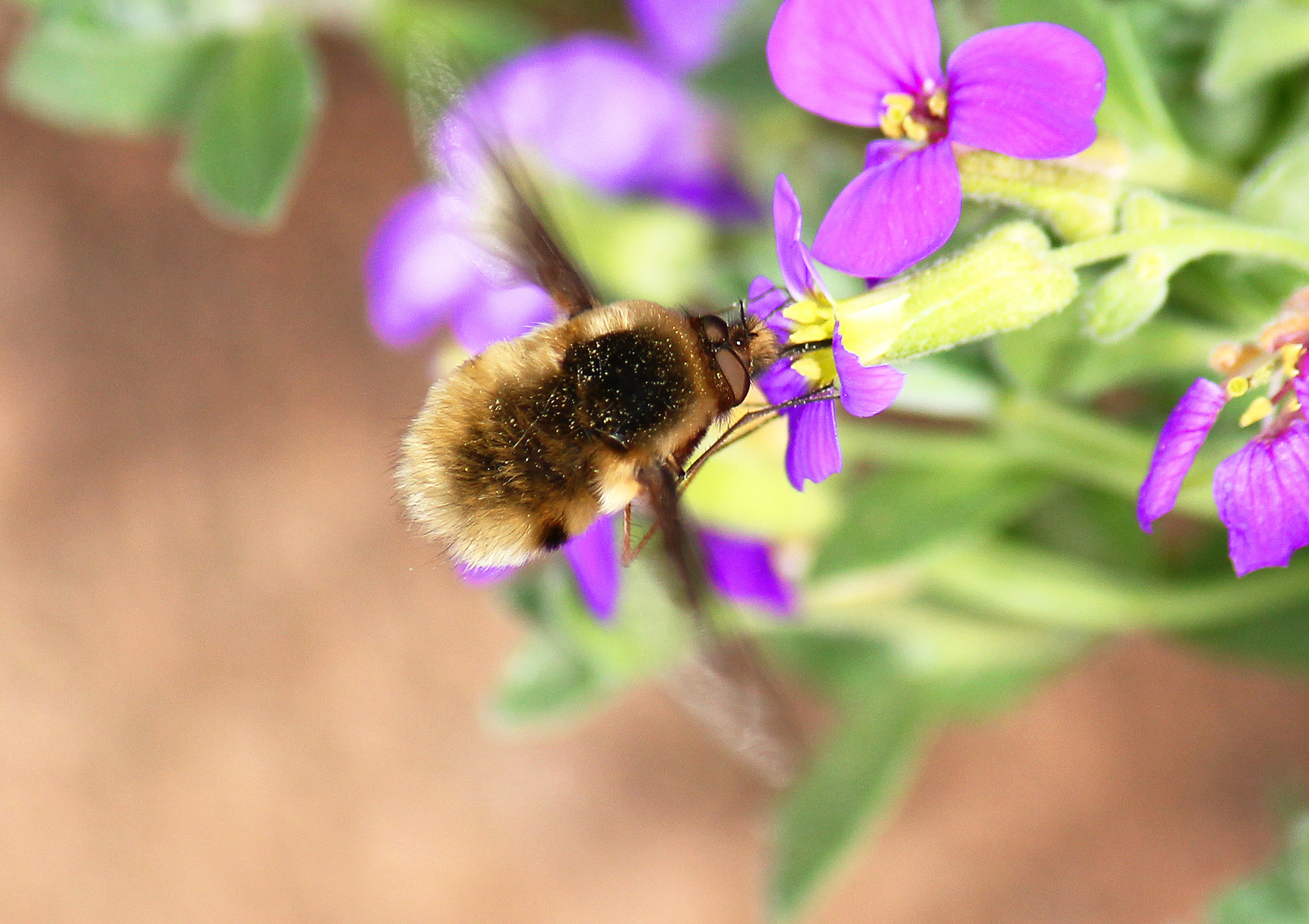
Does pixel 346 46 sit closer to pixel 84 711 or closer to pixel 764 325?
pixel 84 711

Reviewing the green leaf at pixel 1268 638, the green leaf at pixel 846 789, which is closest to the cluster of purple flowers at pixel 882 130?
the green leaf at pixel 846 789

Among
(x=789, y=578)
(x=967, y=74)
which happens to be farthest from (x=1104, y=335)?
(x=789, y=578)

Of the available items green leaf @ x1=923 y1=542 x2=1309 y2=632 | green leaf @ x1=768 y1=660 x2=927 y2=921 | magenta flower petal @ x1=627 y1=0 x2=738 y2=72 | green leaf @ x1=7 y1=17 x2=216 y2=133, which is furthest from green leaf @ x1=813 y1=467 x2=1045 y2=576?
green leaf @ x1=7 y1=17 x2=216 y2=133

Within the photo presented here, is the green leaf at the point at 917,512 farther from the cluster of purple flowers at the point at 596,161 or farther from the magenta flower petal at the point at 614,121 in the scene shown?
the magenta flower petal at the point at 614,121

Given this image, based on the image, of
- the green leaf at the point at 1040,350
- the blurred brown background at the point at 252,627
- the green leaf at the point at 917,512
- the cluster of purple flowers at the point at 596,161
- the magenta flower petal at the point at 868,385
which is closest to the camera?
the magenta flower petal at the point at 868,385

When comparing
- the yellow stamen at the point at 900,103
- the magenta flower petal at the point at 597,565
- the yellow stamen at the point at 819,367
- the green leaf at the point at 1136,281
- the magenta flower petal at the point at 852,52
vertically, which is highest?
the magenta flower petal at the point at 852,52

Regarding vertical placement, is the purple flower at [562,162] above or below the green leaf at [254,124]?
below
